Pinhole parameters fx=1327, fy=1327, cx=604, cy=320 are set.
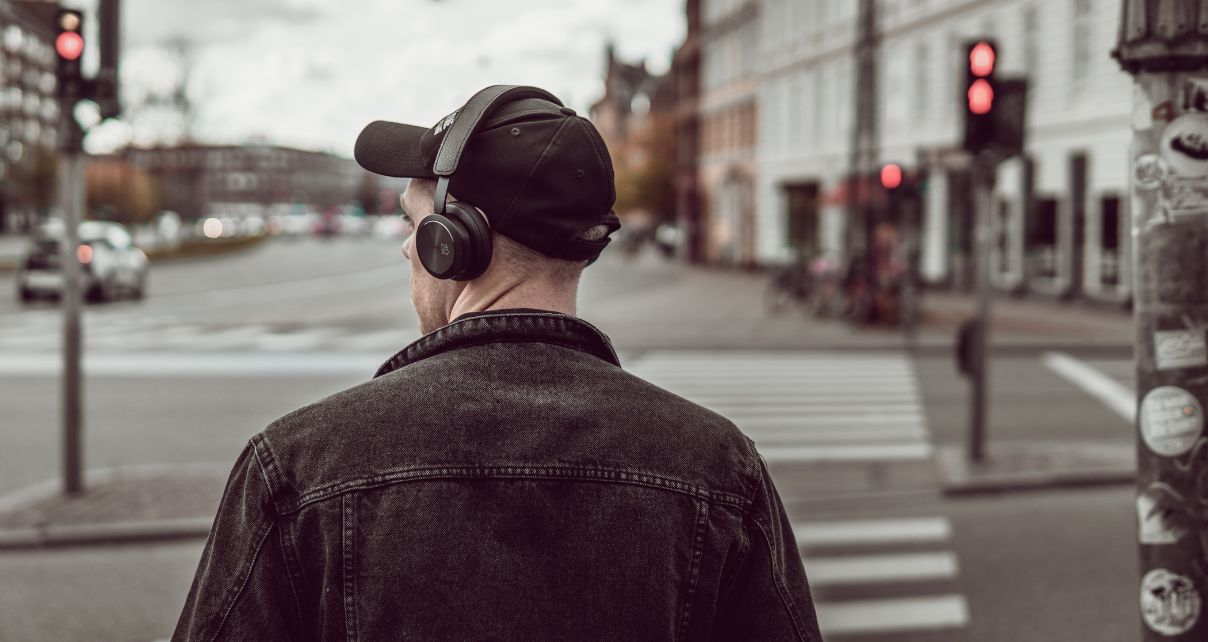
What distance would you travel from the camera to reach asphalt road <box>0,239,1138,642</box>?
20.3ft

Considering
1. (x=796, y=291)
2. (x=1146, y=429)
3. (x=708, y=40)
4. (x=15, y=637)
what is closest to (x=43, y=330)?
(x=796, y=291)

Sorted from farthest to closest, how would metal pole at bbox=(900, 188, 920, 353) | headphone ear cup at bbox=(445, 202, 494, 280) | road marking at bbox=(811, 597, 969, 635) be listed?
metal pole at bbox=(900, 188, 920, 353) < road marking at bbox=(811, 597, 969, 635) < headphone ear cup at bbox=(445, 202, 494, 280)

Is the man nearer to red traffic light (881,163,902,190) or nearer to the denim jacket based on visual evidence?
the denim jacket

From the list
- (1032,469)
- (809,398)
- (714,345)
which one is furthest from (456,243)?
(714,345)

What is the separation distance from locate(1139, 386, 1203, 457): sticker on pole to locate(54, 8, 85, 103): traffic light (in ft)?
23.3

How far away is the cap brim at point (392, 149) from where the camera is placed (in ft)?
6.18

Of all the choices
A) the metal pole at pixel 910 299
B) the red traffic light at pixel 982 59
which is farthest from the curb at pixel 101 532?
the metal pole at pixel 910 299

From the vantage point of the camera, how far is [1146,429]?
2.70m

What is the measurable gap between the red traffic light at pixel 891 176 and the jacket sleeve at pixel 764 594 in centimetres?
1972

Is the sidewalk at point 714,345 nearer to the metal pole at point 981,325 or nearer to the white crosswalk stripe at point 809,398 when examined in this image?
the metal pole at point 981,325

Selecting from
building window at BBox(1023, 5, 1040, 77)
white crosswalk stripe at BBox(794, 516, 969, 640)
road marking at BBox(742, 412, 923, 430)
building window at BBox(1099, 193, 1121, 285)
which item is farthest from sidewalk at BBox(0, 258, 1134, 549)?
building window at BBox(1023, 5, 1040, 77)

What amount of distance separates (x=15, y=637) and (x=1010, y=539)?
5165 millimetres

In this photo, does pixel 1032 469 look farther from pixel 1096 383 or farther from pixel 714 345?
pixel 714 345

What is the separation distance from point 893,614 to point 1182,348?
368 centimetres
